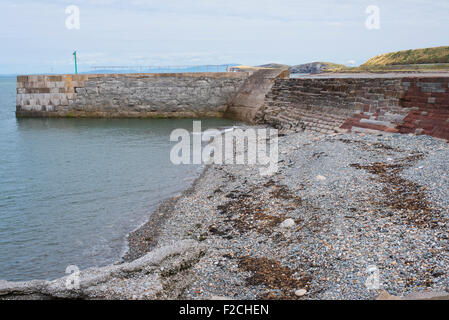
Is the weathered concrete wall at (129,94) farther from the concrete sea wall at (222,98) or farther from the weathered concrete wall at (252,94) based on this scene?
the weathered concrete wall at (252,94)

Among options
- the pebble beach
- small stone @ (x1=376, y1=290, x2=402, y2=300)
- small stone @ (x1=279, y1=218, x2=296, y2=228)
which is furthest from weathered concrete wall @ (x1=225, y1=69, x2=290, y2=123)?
small stone @ (x1=376, y1=290, x2=402, y2=300)

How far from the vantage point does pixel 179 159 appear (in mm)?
18156

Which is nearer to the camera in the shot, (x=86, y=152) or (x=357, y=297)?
(x=357, y=297)

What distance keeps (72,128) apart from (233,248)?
23.6 meters

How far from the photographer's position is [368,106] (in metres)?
16.9

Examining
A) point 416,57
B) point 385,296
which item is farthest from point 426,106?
point 416,57

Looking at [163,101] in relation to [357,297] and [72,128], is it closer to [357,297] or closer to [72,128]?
[72,128]

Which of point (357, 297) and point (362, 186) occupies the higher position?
point (362, 186)

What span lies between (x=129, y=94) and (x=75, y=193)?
2018 centimetres

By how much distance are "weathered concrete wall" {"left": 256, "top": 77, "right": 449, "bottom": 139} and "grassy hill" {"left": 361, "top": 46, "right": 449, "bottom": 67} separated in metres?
16.2

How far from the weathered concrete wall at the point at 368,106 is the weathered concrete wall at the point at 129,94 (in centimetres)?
854

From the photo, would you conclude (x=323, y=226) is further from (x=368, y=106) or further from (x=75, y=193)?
(x=368, y=106)

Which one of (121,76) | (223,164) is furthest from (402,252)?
(121,76)

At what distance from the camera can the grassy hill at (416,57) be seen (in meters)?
33.5
